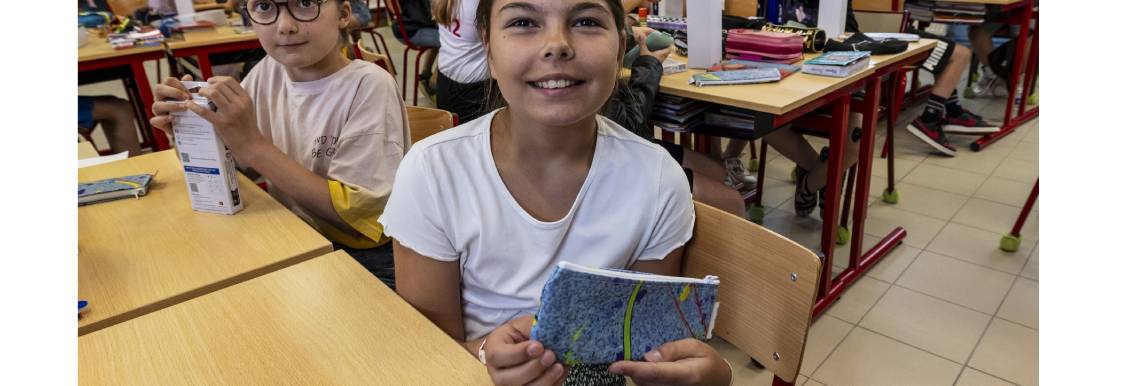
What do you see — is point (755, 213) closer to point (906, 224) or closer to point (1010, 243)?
point (906, 224)

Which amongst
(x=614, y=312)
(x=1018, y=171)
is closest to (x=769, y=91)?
(x=614, y=312)

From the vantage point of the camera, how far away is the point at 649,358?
770mm

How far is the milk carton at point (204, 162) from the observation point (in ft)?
3.70

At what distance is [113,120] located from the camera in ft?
10.6

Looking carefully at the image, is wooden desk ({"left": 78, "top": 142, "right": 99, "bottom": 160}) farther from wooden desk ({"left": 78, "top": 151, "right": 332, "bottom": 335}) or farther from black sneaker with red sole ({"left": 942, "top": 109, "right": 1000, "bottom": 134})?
black sneaker with red sole ({"left": 942, "top": 109, "right": 1000, "bottom": 134})

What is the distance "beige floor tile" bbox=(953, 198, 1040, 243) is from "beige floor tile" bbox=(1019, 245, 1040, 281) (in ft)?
0.42

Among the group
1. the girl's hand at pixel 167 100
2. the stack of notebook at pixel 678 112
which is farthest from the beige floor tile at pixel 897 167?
the girl's hand at pixel 167 100

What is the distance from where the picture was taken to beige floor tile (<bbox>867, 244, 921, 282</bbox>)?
2.33 meters

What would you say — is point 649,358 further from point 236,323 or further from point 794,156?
point 794,156

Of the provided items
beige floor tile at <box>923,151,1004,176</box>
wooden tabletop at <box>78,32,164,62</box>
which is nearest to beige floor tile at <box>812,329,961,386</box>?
beige floor tile at <box>923,151,1004,176</box>

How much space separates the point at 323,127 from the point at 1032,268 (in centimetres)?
236

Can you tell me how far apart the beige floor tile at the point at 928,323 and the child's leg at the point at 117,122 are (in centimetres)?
323

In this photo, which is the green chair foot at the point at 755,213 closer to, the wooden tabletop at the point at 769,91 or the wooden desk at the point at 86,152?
the wooden tabletop at the point at 769,91
